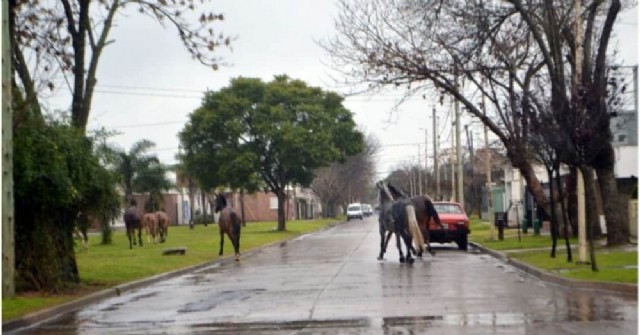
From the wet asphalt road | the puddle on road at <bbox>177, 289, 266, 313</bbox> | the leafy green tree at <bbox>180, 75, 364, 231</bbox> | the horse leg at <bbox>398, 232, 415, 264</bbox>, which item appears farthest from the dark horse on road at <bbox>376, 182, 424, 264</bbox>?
the leafy green tree at <bbox>180, 75, 364, 231</bbox>

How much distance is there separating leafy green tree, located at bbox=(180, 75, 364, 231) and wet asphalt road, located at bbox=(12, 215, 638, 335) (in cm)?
3420

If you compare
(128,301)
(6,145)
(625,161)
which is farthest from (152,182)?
(6,145)

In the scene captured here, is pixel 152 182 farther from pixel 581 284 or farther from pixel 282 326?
pixel 282 326

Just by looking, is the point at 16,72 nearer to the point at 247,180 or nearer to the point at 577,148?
the point at 577,148

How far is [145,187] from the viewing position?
64875 mm

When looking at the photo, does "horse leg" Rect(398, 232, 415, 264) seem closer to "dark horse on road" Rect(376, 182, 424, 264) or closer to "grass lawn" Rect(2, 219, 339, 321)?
"dark horse on road" Rect(376, 182, 424, 264)

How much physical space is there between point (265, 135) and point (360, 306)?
145 ft

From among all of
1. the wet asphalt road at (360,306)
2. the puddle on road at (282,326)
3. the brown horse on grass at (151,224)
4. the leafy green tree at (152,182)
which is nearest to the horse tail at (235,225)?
the wet asphalt road at (360,306)

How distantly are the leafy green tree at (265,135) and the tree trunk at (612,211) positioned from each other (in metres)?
31.3

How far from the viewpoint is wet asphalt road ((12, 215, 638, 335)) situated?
13672mm

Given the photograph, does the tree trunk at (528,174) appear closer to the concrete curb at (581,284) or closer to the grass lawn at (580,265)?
the grass lawn at (580,265)

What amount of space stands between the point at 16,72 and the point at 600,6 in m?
17.0

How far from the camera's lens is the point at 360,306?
16312 mm

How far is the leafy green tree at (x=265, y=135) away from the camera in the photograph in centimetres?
6012
